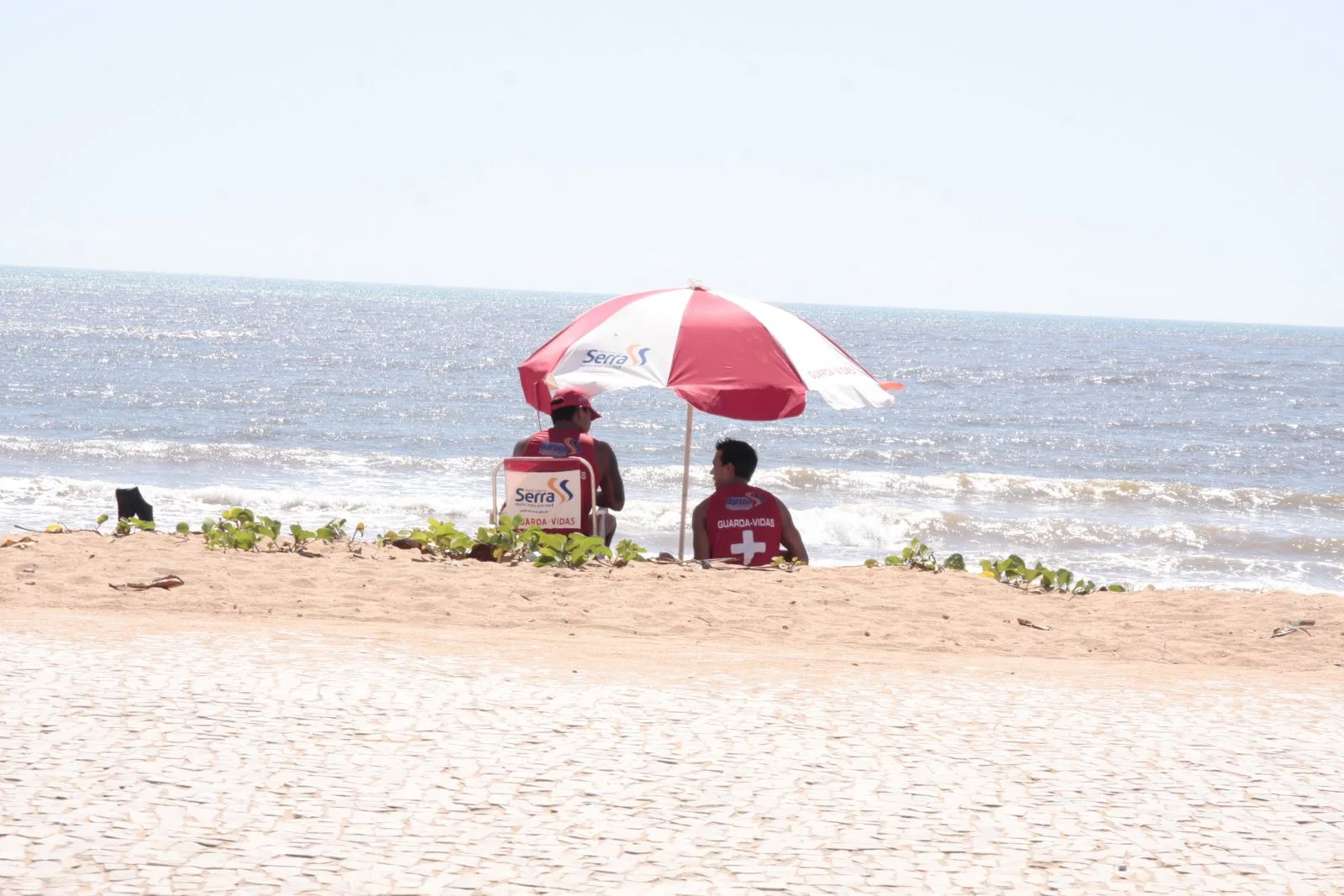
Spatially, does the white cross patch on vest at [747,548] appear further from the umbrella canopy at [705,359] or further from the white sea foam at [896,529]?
the white sea foam at [896,529]

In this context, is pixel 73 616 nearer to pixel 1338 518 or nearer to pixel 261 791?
pixel 261 791

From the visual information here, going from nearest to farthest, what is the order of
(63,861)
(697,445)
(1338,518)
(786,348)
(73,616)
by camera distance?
(63,861)
(73,616)
(786,348)
(1338,518)
(697,445)

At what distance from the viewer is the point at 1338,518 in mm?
17188

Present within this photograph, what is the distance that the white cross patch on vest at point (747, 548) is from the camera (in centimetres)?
751

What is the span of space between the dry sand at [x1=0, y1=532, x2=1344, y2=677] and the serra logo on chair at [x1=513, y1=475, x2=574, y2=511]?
445 mm

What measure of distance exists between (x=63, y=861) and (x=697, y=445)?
22.0 meters

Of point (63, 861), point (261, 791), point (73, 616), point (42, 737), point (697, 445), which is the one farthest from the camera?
point (697, 445)

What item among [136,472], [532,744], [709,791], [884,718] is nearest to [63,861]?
[532,744]

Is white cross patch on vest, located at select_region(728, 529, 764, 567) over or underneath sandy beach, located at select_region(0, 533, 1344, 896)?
over

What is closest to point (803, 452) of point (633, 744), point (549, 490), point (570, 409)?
point (570, 409)

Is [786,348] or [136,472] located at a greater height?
[786,348]

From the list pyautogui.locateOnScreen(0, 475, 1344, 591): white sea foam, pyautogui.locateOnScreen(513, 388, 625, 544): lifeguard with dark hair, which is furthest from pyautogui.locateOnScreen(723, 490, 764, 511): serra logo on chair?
pyautogui.locateOnScreen(0, 475, 1344, 591): white sea foam

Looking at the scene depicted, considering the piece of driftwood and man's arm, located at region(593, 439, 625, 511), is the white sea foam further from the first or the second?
the piece of driftwood

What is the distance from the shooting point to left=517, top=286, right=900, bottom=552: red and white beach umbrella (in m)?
6.63
